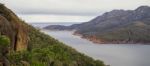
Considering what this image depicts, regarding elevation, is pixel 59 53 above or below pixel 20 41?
below

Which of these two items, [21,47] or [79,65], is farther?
[79,65]

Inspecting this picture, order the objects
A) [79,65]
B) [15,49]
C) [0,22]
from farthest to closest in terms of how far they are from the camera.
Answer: [79,65], [15,49], [0,22]

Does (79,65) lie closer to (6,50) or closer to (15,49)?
(15,49)

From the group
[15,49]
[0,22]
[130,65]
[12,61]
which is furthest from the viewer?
[130,65]

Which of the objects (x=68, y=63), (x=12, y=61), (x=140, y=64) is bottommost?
(x=140, y=64)

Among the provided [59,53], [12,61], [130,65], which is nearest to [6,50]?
[12,61]

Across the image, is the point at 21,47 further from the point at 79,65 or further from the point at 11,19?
the point at 79,65

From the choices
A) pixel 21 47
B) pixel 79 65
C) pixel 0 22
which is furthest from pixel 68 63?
pixel 0 22
